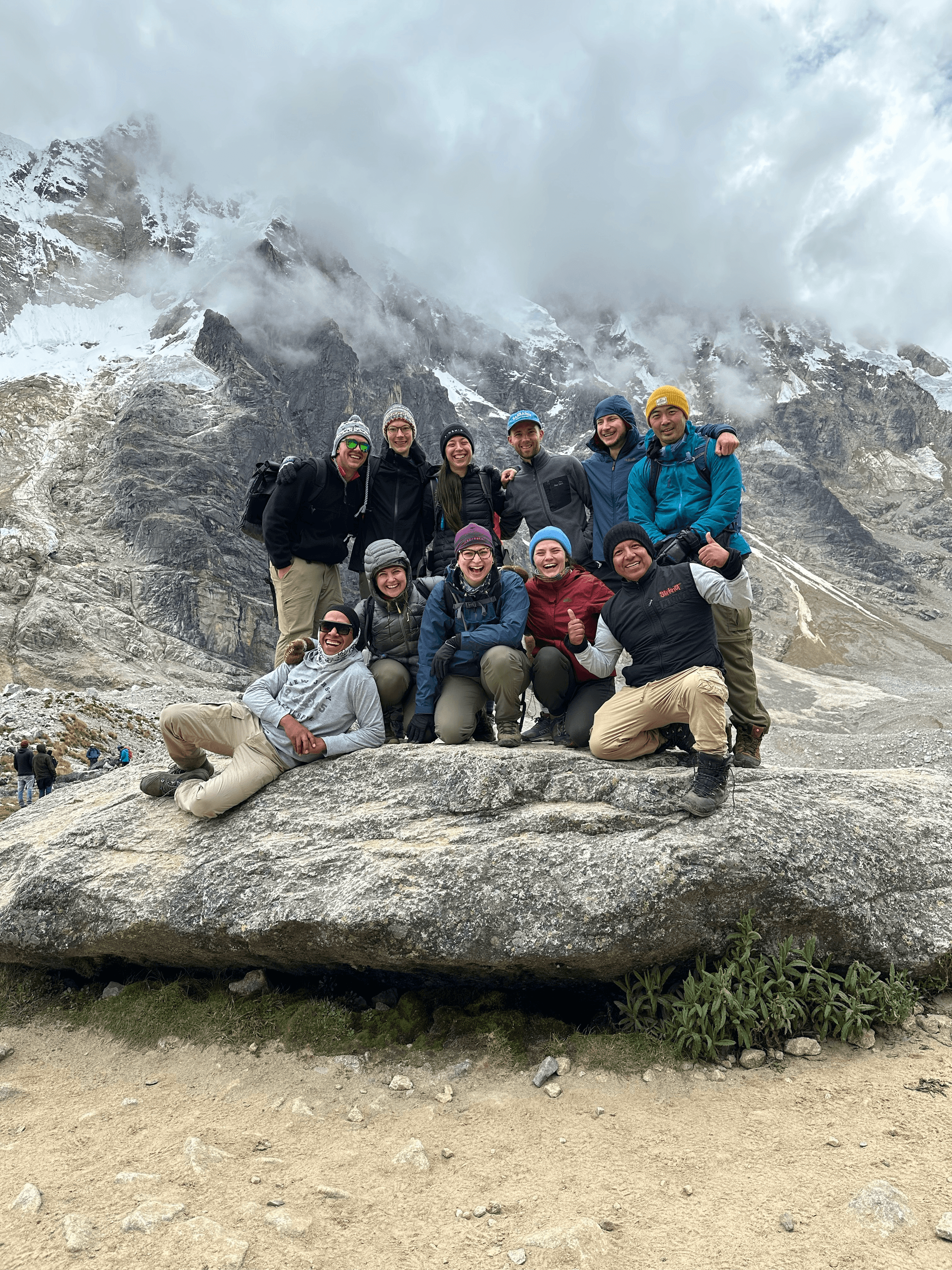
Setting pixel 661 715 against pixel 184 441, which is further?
pixel 184 441

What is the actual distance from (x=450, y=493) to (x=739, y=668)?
468 cm

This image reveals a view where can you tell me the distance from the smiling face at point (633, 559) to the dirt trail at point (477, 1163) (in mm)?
4815

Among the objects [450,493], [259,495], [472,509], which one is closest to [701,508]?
[472,509]

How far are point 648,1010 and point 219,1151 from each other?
13.1 feet

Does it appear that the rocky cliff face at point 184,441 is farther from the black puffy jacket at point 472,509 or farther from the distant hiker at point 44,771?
the black puffy jacket at point 472,509

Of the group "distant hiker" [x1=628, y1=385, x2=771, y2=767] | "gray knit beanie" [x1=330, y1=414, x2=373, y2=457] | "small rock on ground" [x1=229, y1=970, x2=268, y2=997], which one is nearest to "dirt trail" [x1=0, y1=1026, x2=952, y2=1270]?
"small rock on ground" [x1=229, y1=970, x2=268, y2=997]

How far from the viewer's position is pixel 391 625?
8.95m

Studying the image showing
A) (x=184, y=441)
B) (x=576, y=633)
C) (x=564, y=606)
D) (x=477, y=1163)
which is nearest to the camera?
(x=477, y=1163)

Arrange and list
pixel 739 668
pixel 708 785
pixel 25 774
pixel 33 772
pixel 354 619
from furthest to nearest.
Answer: pixel 33 772, pixel 25 774, pixel 354 619, pixel 739 668, pixel 708 785

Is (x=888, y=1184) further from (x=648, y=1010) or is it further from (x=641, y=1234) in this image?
(x=648, y=1010)

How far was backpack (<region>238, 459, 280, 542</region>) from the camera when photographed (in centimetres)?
1040

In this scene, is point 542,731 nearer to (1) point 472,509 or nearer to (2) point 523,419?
(1) point 472,509

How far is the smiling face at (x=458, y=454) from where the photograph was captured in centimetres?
976

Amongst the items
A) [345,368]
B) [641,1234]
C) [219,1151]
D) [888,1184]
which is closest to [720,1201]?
[641,1234]
